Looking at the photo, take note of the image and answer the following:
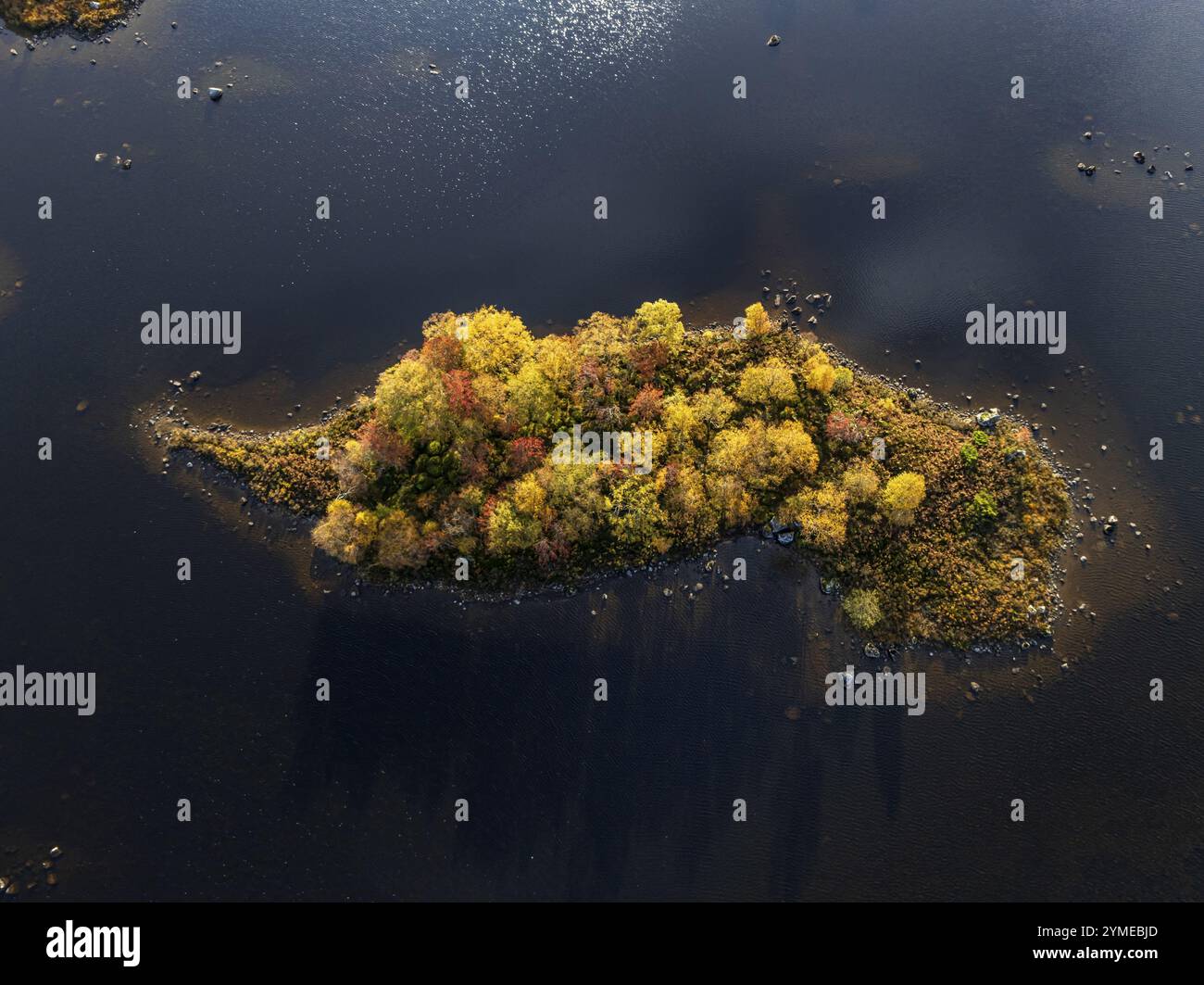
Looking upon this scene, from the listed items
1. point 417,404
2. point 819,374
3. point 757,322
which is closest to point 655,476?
point 819,374

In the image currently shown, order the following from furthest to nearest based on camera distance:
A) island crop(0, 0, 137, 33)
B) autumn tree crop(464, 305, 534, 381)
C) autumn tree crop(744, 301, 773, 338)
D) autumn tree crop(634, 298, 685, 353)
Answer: island crop(0, 0, 137, 33) → autumn tree crop(744, 301, 773, 338) → autumn tree crop(634, 298, 685, 353) → autumn tree crop(464, 305, 534, 381)

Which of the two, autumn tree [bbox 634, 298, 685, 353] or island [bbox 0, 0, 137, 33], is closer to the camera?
autumn tree [bbox 634, 298, 685, 353]

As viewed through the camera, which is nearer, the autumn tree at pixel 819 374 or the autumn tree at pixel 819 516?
the autumn tree at pixel 819 516

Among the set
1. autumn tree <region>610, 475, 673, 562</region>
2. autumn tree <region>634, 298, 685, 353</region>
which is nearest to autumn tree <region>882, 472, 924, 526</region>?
autumn tree <region>610, 475, 673, 562</region>

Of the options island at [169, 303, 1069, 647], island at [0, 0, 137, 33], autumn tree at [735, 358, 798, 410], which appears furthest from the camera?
island at [0, 0, 137, 33]

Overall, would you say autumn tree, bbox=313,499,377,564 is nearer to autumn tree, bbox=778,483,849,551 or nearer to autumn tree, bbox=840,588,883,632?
autumn tree, bbox=778,483,849,551

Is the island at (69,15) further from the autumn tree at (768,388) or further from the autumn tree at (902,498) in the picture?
the autumn tree at (902,498)

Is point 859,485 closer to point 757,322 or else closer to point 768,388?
point 768,388

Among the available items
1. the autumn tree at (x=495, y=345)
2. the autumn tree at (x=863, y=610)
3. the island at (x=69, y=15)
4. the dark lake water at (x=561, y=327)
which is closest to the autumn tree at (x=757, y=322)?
the dark lake water at (x=561, y=327)
